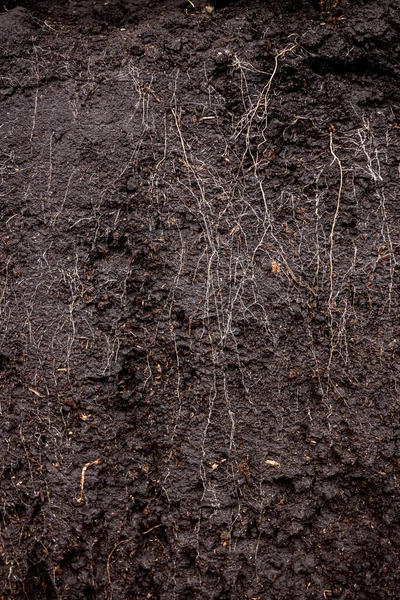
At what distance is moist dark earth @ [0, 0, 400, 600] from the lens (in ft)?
6.77

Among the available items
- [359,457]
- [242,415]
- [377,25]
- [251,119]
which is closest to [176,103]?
[251,119]

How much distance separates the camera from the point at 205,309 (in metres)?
2.12

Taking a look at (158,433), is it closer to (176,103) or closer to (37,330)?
(37,330)

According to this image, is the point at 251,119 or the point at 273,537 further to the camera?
the point at 251,119

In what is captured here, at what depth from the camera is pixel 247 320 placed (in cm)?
211

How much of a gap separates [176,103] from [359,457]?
1.55m

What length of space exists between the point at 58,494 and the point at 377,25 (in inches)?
86.9

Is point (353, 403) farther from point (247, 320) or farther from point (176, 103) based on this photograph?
point (176, 103)

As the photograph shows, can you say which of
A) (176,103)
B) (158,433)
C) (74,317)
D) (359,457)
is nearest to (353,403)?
(359,457)

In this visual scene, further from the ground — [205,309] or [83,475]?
[205,309]

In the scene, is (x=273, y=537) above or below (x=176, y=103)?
below

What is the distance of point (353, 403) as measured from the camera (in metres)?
2.09

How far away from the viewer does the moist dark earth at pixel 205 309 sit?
6.77 ft

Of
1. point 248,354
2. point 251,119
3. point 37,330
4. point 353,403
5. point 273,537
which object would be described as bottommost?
point 273,537
